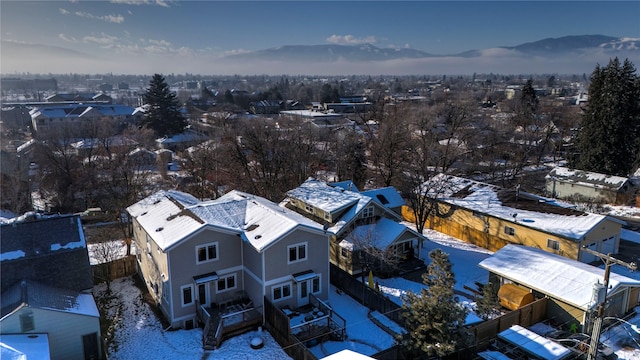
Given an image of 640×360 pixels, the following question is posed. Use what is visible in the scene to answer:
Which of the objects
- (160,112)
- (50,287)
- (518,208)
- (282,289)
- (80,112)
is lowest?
(282,289)

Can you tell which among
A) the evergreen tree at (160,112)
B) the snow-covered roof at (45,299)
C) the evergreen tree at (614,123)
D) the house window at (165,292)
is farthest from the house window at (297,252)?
the evergreen tree at (160,112)

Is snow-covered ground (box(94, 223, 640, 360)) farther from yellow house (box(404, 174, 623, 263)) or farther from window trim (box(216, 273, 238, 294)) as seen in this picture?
yellow house (box(404, 174, 623, 263))

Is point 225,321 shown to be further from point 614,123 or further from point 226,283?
point 614,123

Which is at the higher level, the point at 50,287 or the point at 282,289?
the point at 50,287

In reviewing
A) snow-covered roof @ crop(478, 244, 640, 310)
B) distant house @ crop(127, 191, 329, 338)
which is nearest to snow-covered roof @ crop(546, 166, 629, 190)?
snow-covered roof @ crop(478, 244, 640, 310)

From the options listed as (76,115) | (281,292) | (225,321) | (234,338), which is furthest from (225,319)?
(76,115)

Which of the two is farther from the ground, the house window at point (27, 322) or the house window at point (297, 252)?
the house window at point (297, 252)

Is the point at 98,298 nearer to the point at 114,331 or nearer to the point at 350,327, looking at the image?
the point at 114,331

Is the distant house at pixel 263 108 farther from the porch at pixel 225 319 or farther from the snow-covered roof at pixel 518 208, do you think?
the porch at pixel 225 319
